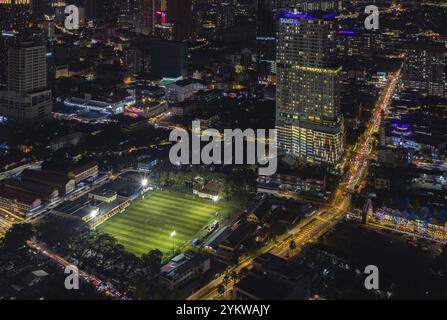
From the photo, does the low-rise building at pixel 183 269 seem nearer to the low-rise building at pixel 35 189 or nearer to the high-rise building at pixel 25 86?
the low-rise building at pixel 35 189

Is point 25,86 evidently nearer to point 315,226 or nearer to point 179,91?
point 179,91

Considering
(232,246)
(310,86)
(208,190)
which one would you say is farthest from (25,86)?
(232,246)

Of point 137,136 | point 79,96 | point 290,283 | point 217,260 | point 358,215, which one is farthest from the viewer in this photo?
point 79,96

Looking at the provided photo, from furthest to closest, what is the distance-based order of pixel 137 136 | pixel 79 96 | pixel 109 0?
pixel 109 0
pixel 79 96
pixel 137 136

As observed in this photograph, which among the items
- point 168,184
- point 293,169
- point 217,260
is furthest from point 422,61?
point 217,260

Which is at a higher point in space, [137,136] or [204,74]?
[204,74]

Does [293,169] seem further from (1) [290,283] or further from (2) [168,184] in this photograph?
(1) [290,283]

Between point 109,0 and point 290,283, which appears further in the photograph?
point 109,0
